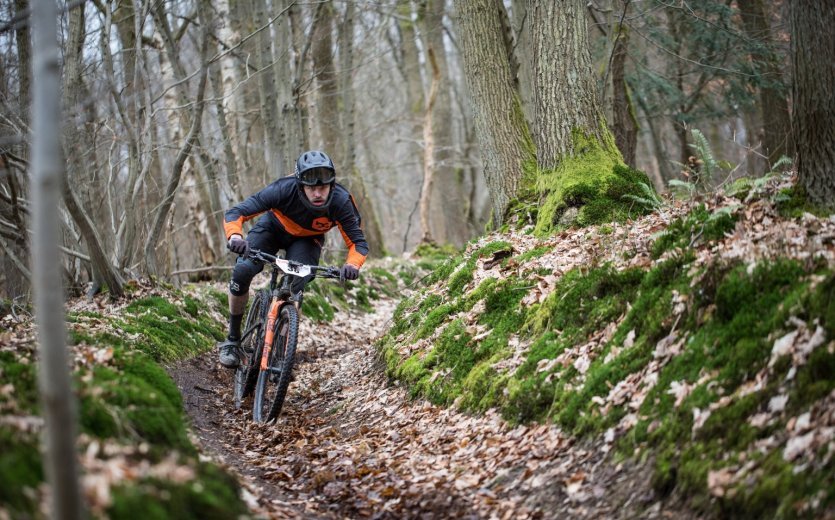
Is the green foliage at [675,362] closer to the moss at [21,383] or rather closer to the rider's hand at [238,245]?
the rider's hand at [238,245]

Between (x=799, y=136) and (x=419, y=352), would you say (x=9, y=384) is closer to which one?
(x=419, y=352)

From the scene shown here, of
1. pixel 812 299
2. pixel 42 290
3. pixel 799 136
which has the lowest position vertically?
pixel 812 299

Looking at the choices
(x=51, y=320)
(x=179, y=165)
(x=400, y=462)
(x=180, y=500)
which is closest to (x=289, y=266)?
(x=400, y=462)

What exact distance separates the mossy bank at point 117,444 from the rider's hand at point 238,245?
190 centimetres

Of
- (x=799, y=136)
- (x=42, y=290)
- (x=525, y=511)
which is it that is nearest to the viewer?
(x=42, y=290)

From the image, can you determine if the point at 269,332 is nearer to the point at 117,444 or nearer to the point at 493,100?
the point at 117,444

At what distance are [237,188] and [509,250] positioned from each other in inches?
388

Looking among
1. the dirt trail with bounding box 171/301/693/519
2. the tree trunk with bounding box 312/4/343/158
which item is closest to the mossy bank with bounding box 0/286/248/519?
the dirt trail with bounding box 171/301/693/519

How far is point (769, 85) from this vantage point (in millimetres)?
16547

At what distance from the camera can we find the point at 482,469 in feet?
18.2

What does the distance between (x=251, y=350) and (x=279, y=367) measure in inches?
38.0

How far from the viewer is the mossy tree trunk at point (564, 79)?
968 cm

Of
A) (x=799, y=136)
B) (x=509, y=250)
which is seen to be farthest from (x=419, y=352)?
(x=799, y=136)

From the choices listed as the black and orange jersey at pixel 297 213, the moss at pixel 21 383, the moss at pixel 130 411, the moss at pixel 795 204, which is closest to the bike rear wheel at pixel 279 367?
the black and orange jersey at pixel 297 213
